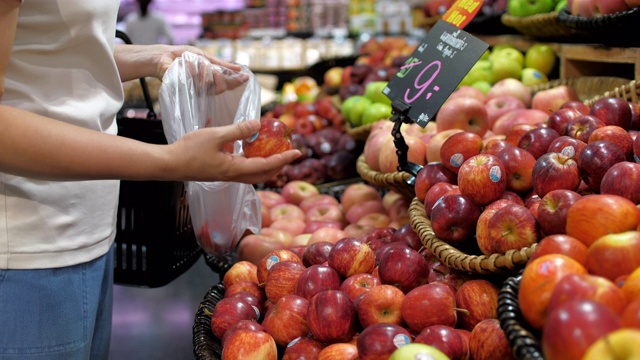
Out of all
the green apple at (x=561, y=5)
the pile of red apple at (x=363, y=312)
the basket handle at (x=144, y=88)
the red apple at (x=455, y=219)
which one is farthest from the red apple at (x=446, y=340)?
the green apple at (x=561, y=5)

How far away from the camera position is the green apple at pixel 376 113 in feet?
10.8

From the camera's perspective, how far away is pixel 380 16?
7.87 meters

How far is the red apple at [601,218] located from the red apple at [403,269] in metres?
0.47

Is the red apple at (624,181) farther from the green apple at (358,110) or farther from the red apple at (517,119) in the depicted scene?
the green apple at (358,110)

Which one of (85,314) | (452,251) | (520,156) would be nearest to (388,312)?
(452,251)

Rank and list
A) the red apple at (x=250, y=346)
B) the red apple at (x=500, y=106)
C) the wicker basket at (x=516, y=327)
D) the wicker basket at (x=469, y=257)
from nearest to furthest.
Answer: the wicker basket at (x=516, y=327), the wicker basket at (x=469, y=257), the red apple at (x=250, y=346), the red apple at (x=500, y=106)

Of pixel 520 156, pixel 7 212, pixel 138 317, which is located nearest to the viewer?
pixel 7 212

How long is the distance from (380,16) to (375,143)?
222 inches

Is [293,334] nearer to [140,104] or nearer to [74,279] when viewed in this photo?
[74,279]

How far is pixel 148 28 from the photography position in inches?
315

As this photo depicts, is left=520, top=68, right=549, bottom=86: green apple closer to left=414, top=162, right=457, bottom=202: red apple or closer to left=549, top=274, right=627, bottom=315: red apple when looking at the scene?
left=414, top=162, right=457, bottom=202: red apple

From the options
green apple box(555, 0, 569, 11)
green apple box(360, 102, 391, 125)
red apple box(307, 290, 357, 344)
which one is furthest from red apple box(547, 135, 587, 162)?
green apple box(360, 102, 391, 125)

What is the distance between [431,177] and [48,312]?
1058 mm

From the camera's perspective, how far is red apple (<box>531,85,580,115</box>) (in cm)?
256
